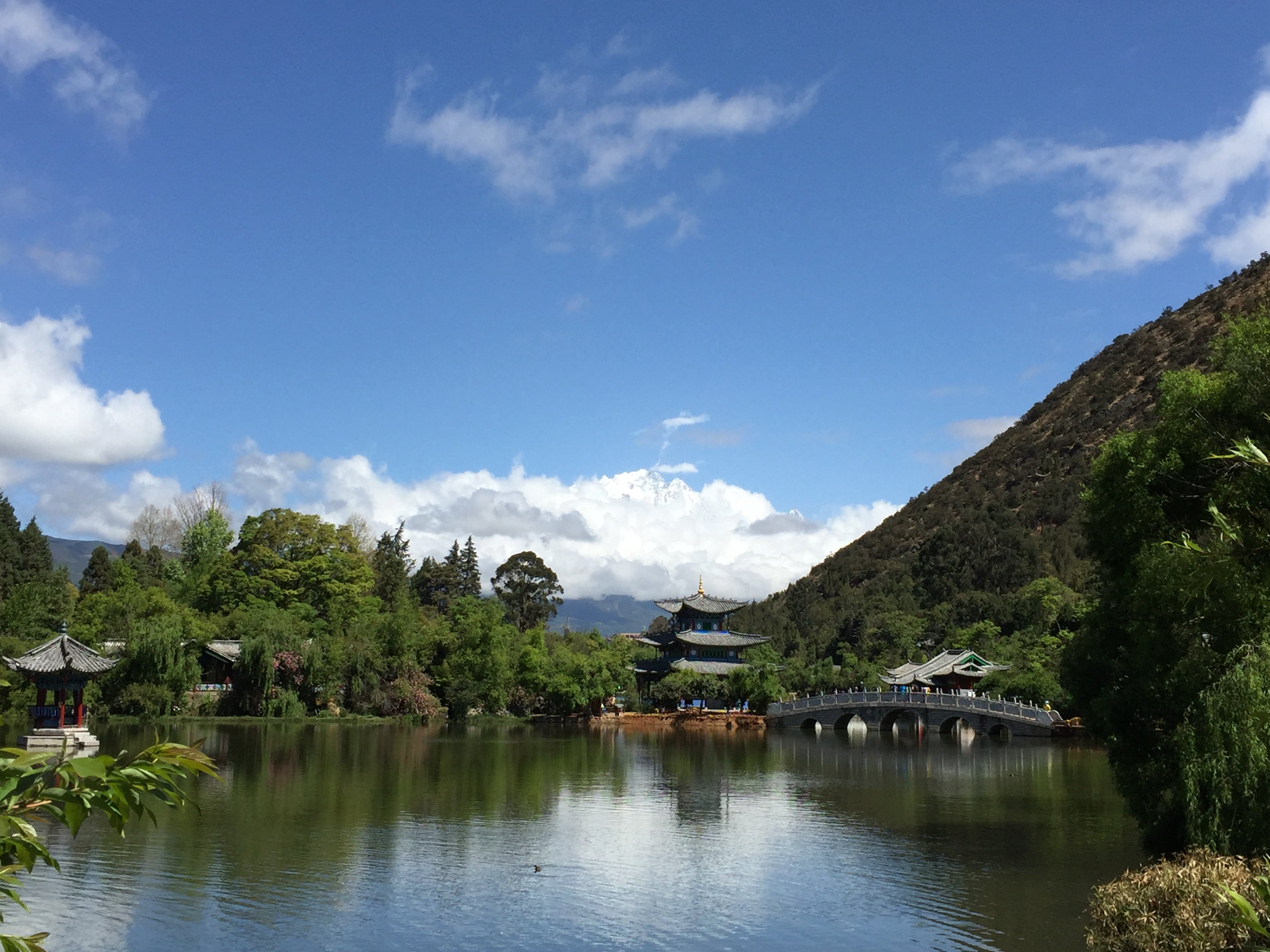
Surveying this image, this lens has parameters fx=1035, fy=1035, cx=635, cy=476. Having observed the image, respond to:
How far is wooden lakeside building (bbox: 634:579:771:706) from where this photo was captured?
57.1 m

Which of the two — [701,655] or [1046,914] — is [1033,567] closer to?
[701,655]

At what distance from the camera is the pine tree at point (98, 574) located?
5931 cm

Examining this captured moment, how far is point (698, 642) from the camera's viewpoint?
187 ft

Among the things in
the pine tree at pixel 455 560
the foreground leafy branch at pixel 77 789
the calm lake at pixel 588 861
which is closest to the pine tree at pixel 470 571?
the pine tree at pixel 455 560

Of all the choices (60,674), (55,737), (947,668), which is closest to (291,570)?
(60,674)

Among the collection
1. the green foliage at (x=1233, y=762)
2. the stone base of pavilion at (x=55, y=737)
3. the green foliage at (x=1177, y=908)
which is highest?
the green foliage at (x=1233, y=762)

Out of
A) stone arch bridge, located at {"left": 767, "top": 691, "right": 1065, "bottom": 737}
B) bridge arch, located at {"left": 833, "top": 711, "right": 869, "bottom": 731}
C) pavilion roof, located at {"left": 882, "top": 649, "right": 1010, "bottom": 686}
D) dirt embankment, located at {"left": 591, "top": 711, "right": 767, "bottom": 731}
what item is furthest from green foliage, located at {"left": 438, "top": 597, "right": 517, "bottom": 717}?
pavilion roof, located at {"left": 882, "top": 649, "right": 1010, "bottom": 686}

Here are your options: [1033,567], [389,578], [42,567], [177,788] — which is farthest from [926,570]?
[177,788]

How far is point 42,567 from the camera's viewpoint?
57688 mm

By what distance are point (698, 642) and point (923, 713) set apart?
1332cm

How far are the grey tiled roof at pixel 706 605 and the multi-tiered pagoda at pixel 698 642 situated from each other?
2 cm

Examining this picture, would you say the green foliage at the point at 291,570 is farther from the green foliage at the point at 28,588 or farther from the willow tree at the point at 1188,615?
the willow tree at the point at 1188,615

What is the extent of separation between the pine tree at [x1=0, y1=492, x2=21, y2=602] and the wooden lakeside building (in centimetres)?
3214

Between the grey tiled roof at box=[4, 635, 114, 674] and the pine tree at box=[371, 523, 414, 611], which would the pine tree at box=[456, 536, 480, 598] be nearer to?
the pine tree at box=[371, 523, 414, 611]
